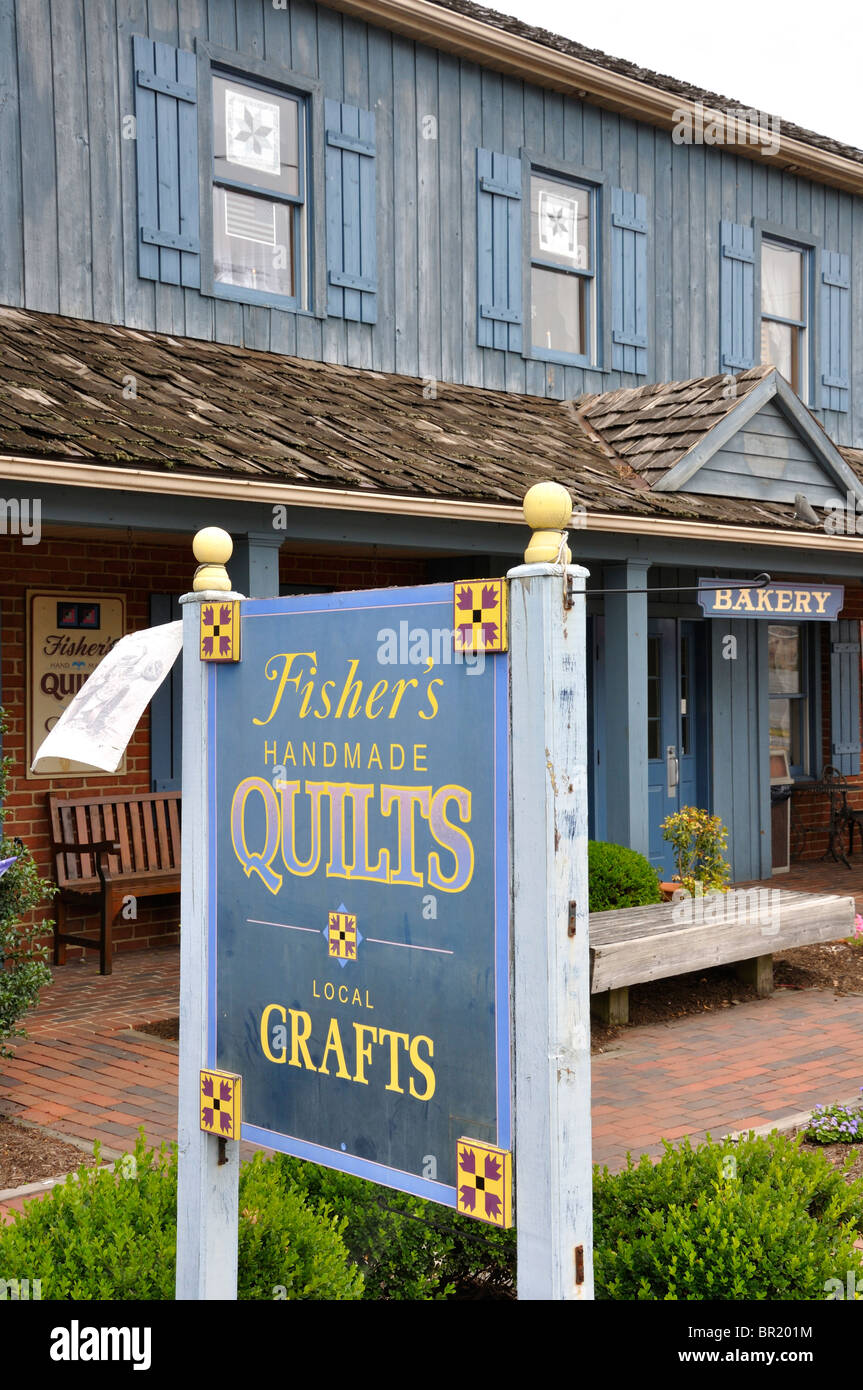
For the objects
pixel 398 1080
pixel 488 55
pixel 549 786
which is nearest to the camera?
pixel 549 786

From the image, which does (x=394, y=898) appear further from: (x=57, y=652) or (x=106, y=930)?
(x=57, y=652)

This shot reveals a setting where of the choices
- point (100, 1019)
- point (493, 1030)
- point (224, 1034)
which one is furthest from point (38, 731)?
point (493, 1030)

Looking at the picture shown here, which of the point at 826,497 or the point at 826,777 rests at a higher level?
the point at 826,497

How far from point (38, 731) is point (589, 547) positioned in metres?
3.80

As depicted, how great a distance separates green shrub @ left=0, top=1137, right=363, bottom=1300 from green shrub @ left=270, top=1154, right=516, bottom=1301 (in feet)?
0.23

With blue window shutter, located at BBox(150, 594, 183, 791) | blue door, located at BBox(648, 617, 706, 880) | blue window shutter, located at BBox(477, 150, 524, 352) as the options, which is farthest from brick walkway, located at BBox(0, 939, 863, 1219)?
blue window shutter, located at BBox(477, 150, 524, 352)

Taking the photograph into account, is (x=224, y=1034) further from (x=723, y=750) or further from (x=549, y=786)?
(x=723, y=750)

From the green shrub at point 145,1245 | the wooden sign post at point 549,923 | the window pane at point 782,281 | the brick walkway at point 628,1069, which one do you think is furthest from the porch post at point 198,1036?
the window pane at point 782,281

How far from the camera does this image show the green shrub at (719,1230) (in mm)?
3258

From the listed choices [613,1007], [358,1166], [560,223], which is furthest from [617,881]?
[358,1166]

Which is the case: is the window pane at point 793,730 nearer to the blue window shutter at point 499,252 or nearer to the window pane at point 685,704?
the window pane at point 685,704

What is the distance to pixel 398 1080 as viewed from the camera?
9.45ft

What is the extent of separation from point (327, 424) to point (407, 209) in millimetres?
2786

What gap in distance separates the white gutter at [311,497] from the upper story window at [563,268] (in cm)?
266
